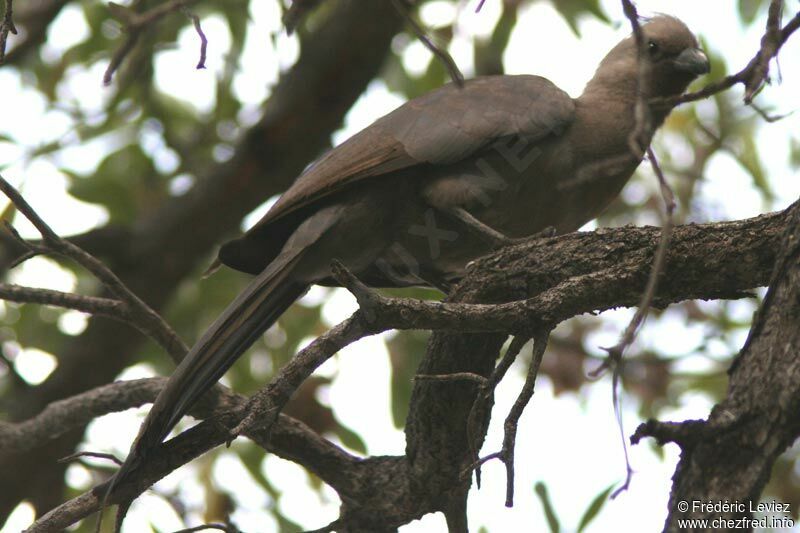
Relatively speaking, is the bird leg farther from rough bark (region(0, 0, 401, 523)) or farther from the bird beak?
rough bark (region(0, 0, 401, 523))

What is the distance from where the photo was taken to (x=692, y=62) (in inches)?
172

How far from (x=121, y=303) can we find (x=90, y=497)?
0.75 m

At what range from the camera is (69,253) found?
3213mm

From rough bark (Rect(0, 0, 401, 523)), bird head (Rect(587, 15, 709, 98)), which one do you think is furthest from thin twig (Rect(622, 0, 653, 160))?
rough bark (Rect(0, 0, 401, 523))

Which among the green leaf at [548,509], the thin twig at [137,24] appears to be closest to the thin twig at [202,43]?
the thin twig at [137,24]

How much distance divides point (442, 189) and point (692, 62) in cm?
144

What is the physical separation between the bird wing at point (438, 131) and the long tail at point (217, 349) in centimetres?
31

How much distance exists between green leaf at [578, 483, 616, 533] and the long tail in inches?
59.7

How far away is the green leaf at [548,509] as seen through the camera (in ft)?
12.2

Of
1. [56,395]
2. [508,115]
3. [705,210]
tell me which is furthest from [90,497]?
[705,210]

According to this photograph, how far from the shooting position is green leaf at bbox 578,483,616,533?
404 cm

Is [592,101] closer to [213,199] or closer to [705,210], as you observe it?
[705,210]

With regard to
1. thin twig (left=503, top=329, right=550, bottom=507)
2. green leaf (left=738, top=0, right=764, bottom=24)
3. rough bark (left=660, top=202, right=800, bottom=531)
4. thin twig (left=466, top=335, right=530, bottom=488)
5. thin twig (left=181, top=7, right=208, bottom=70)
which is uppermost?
green leaf (left=738, top=0, right=764, bottom=24)

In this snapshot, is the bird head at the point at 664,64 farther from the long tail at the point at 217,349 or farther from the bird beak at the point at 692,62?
the long tail at the point at 217,349
